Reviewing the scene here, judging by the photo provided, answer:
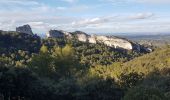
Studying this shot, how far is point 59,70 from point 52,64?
1543 millimetres

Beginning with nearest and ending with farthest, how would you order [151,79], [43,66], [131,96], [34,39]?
[131,96], [43,66], [151,79], [34,39]

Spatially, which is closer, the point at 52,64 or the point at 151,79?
the point at 52,64

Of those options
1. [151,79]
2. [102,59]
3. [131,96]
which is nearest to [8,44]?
[102,59]

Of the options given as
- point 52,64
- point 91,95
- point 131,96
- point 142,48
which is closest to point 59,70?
point 52,64

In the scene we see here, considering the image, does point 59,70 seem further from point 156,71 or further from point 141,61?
point 141,61

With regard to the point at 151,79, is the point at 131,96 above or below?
above

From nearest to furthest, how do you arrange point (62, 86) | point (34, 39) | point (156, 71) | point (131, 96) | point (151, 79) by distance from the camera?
point (131, 96)
point (62, 86)
point (151, 79)
point (156, 71)
point (34, 39)

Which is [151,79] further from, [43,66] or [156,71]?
[43,66]

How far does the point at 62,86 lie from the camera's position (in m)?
38.0

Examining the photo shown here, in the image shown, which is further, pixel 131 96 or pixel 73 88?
pixel 73 88

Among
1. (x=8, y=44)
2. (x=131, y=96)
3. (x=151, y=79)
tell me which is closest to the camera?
(x=131, y=96)

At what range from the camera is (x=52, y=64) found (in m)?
54.8

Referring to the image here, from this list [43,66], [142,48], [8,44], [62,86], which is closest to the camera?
[62,86]

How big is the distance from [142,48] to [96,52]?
5488 cm
